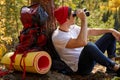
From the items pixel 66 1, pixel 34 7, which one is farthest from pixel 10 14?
pixel 34 7

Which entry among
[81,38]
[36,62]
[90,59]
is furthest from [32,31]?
[90,59]

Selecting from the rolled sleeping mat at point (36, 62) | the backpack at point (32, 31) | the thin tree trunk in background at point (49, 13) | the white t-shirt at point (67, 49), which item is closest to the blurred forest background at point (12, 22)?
the thin tree trunk in background at point (49, 13)

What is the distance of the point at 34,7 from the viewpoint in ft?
17.5

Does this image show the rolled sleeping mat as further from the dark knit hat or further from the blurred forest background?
the blurred forest background

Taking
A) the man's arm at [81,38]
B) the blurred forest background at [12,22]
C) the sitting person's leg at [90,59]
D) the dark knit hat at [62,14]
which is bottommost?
the blurred forest background at [12,22]

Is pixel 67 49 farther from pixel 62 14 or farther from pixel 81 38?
pixel 62 14

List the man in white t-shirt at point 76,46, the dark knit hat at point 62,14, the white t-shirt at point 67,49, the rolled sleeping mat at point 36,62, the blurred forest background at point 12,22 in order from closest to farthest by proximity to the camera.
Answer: the rolled sleeping mat at point 36,62 < the man in white t-shirt at point 76,46 < the white t-shirt at point 67,49 < the dark knit hat at point 62,14 < the blurred forest background at point 12,22

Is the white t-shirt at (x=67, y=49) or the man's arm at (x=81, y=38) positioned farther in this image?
the white t-shirt at (x=67, y=49)

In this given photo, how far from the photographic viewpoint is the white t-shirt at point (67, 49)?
517 centimetres

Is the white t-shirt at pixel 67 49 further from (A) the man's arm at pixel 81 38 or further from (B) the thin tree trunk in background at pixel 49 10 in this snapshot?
(B) the thin tree trunk in background at pixel 49 10

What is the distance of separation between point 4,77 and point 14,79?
18cm

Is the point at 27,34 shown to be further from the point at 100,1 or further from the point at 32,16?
the point at 100,1

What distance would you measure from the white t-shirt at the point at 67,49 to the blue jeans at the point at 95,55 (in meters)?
0.11

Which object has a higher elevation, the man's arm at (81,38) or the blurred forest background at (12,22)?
the man's arm at (81,38)
